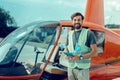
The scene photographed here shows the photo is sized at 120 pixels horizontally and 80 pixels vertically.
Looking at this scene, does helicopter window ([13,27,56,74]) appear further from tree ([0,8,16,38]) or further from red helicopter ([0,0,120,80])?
tree ([0,8,16,38])

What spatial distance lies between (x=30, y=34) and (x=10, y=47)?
44 centimetres

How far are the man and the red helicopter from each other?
60 centimetres

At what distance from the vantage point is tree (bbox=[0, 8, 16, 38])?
27.6 metres

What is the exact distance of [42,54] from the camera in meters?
6.15

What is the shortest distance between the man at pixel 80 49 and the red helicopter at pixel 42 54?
0.60 metres

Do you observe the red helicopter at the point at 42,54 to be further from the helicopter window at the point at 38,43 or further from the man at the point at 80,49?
the man at the point at 80,49

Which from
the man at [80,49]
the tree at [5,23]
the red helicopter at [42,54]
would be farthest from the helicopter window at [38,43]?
the tree at [5,23]

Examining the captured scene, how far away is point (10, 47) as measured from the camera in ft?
19.8

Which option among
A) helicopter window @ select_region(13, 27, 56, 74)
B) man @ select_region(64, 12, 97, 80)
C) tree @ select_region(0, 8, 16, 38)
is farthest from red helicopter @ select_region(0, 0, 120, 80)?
tree @ select_region(0, 8, 16, 38)

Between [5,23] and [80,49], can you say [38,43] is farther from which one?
[5,23]

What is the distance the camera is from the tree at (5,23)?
27594 mm

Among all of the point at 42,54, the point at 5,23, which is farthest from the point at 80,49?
the point at 5,23

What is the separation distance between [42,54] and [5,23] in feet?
82.0

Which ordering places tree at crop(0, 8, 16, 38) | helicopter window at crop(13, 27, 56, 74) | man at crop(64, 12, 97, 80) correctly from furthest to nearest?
tree at crop(0, 8, 16, 38) < helicopter window at crop(13, 27, 56, 74) < man at crop(64, 12, 97, 80)
